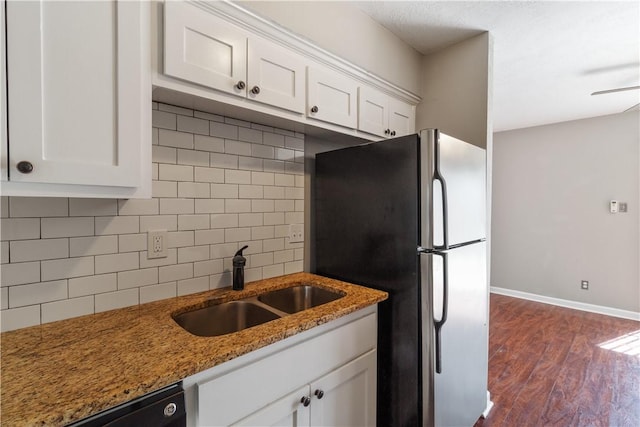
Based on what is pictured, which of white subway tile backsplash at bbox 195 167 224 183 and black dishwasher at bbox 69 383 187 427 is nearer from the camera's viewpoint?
black dishwasher at bbox 69 383 187 427

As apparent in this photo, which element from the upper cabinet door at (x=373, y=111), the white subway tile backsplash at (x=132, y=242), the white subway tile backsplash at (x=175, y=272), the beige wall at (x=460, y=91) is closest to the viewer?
the white subway tile backsplash at (x=132, y=242)

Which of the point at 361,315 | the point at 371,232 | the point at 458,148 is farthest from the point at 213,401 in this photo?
the point at 458,148

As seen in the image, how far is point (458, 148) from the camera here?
5.05ft

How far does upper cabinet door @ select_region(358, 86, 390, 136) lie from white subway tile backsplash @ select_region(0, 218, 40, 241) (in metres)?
1.55

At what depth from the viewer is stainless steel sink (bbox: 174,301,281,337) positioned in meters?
1.34

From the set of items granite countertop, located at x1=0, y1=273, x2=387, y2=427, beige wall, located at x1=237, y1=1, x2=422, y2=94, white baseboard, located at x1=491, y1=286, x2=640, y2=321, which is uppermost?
beige wall, located at x1=237, y1=1, x2=422, y2=94

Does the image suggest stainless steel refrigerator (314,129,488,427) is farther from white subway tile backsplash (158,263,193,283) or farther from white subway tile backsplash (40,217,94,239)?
white subway tile backsplash (40,217,94,239)

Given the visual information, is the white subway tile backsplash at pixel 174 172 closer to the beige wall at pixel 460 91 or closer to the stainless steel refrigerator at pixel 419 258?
the stainless steel refrigerator at pixel 419 258

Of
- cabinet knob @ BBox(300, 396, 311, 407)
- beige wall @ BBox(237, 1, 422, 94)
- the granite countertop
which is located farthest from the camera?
beige wall @ BBox(237, 1, 422, 94)

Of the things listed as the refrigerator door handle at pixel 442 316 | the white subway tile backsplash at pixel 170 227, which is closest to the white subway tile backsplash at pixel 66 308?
the white subway tile backsplash at pixel 170 227

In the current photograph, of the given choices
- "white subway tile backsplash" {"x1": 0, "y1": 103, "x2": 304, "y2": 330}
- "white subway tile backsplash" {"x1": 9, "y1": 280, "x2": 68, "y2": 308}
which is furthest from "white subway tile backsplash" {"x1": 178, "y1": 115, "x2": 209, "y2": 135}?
"white subway tile backsplash" {"x1": 9, "y1": 280, "x2": 68, "y2": 308}

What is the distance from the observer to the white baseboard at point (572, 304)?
3.65 meters

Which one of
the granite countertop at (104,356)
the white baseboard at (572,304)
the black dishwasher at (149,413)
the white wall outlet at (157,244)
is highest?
the white wall outlet at (157,244)

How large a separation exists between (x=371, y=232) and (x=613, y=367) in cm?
265
